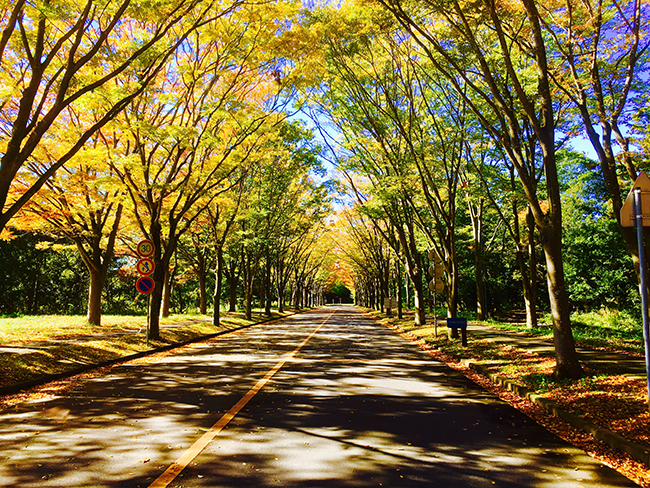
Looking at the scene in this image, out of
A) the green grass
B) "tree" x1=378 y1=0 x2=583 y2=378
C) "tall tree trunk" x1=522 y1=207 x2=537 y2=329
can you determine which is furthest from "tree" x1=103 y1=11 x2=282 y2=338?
the green grass

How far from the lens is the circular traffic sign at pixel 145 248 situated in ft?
43.0

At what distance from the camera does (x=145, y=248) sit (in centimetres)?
1321

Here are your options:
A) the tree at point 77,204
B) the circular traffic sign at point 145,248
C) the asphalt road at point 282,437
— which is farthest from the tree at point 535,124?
the tree at point 77,204

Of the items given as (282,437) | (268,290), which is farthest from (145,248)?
(268,290)

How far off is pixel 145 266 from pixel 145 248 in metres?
0.58

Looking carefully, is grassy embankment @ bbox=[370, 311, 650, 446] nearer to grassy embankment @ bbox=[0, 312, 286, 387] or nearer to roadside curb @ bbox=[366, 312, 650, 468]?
roadside curb @ bbox=[366, 312, 650, 468]

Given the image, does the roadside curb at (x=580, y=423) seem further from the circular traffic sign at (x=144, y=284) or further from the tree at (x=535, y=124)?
the circular traffic sign at (x=144, y=284)

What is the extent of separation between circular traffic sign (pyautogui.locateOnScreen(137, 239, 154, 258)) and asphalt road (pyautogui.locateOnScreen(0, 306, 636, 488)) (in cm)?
560

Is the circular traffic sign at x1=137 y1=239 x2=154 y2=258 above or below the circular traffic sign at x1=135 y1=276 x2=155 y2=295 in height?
above

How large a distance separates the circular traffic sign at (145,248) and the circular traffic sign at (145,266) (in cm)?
16

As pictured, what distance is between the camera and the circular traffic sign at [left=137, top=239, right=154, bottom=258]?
13094 millimetres

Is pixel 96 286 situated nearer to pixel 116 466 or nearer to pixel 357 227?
pixel 116 466

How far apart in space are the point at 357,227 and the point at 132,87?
25.9m

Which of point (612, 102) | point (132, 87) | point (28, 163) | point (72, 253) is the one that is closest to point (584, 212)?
point (612, 102)
